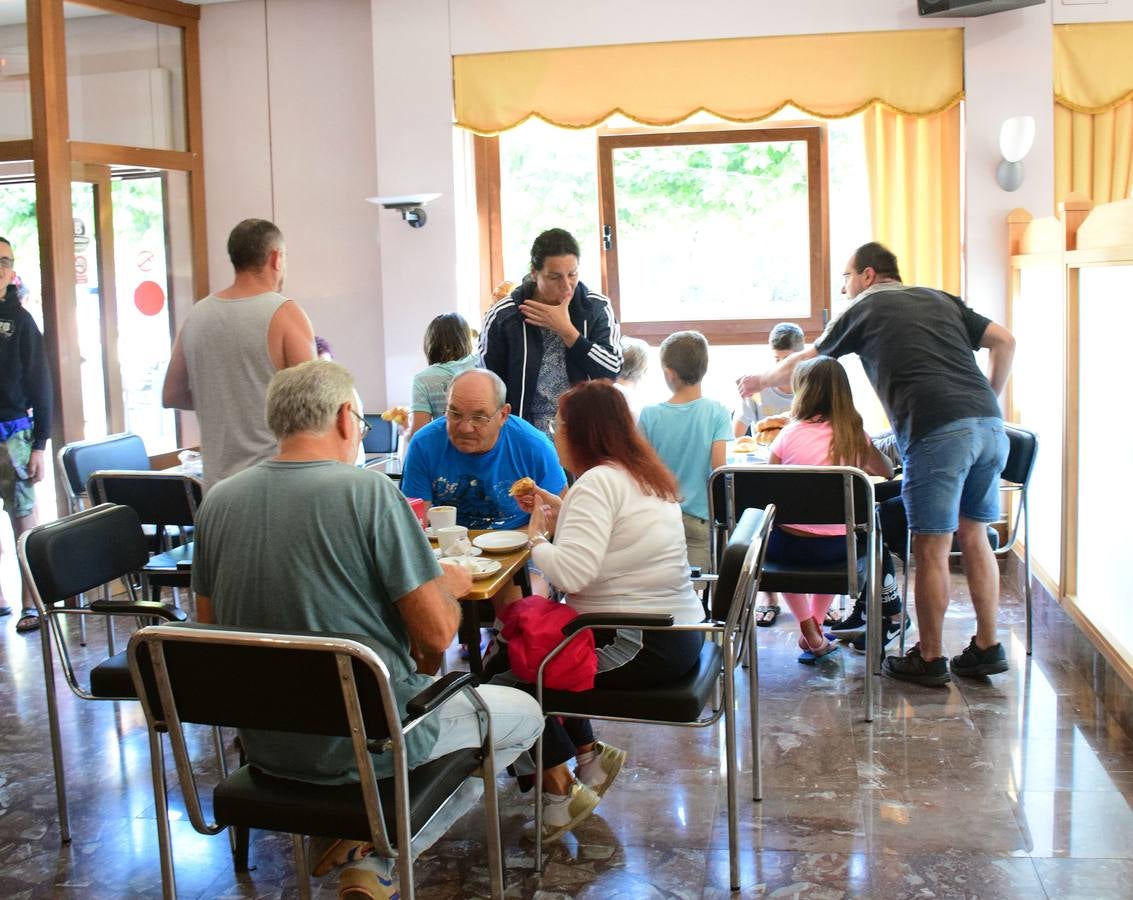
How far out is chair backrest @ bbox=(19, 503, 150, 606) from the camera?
110 inches

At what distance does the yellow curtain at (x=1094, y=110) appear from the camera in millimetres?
5637

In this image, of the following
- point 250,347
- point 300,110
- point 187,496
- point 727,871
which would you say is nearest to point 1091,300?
point 727,871

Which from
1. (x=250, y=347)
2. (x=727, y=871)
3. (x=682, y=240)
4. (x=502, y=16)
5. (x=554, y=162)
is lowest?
(x=727, y=871)

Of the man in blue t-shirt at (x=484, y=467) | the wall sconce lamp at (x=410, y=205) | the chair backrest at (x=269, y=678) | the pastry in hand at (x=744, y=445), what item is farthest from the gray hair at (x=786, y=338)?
the chair backrest at (x=269, y=678)

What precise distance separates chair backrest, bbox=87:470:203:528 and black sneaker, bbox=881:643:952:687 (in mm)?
2374

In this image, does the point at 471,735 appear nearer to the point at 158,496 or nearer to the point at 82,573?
the point at 82,573

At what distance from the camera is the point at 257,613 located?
85.4 inches

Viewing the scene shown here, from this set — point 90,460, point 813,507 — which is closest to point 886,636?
point 813,507

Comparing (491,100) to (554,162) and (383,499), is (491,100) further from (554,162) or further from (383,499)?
(383,499)

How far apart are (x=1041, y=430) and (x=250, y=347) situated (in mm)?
3423

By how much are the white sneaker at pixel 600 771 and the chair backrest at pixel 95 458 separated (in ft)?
7.09

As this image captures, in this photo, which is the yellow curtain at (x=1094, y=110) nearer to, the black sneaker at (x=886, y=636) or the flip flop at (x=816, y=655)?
the black sneaker at (x=886, y=636)

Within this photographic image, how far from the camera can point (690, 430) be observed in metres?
4.11

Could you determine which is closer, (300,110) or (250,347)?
(250,347)
